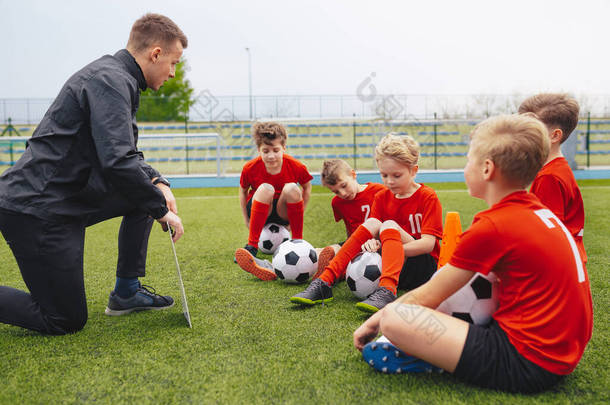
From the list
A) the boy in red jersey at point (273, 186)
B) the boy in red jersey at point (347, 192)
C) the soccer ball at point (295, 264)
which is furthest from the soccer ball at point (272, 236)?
the soccer ball at point (295, 264)

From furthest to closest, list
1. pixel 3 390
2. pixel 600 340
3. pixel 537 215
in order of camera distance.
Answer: pixel 600 340
pixel 3 390
pixel 537 215

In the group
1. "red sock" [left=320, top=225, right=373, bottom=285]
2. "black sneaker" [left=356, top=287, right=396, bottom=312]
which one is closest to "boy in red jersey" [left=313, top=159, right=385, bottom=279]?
"red sock" [left=320, top=225, right=373, bottom=285]

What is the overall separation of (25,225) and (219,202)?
6866mm

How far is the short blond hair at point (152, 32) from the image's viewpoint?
101 inches

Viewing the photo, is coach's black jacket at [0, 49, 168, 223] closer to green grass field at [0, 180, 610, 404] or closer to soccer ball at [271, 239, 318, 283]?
green grass field at [0, 180, 610, 404]

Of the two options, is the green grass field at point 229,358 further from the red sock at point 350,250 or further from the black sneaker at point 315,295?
the red sock at point 350,250

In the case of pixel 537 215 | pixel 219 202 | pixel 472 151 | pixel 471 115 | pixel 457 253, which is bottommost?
pixel 219 202

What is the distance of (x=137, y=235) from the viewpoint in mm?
2881

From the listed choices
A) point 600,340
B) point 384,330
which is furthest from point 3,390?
point 600,340

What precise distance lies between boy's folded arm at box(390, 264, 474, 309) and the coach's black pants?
5.47ft

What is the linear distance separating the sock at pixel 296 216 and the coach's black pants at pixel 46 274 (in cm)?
199

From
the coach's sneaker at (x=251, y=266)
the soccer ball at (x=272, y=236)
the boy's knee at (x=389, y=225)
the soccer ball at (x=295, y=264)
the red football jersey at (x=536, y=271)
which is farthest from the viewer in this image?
the soccer ball at (x=272, y=236)

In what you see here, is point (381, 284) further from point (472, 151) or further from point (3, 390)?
point (3, 390)

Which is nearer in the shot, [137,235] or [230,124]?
[137,235]
